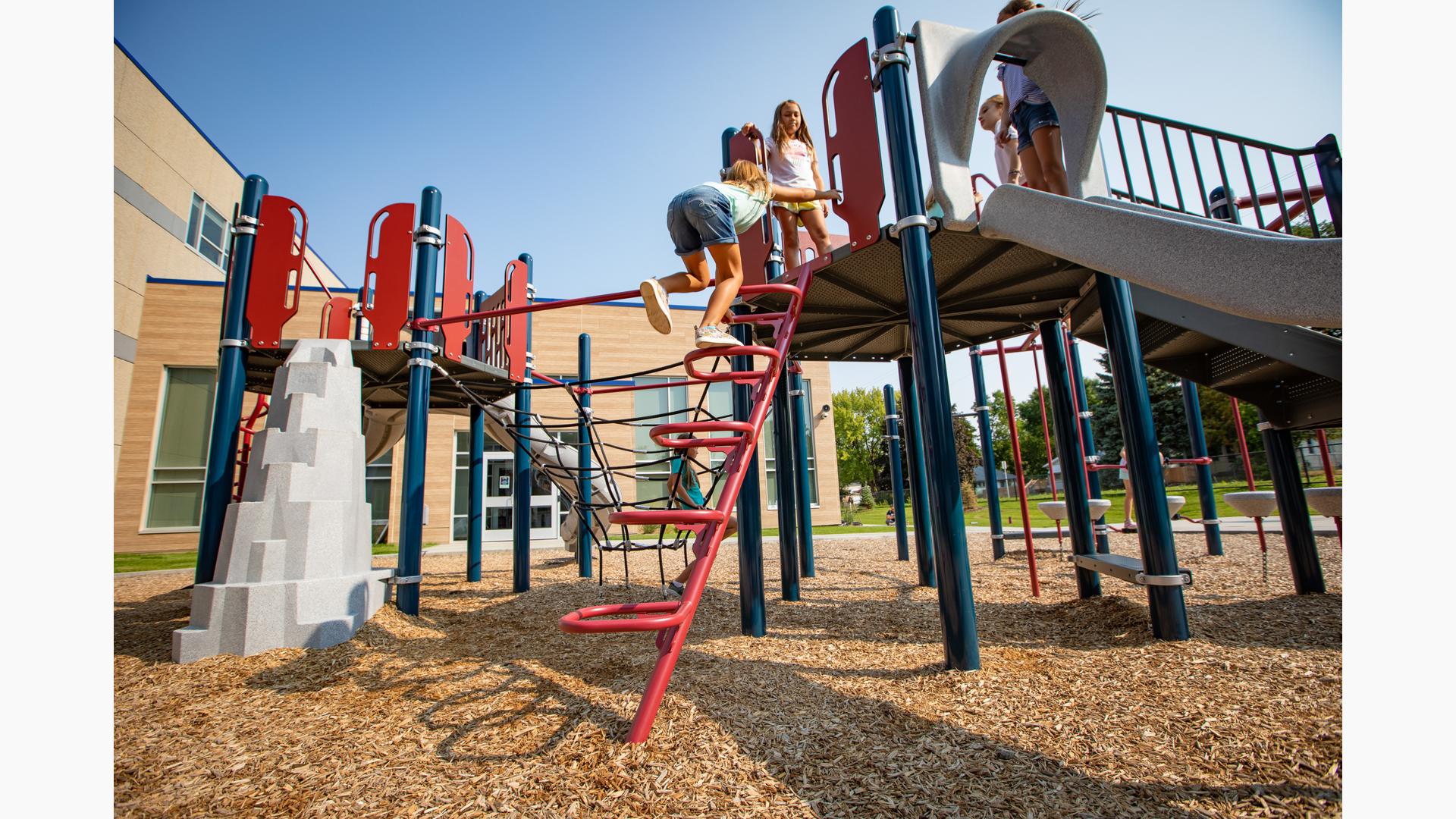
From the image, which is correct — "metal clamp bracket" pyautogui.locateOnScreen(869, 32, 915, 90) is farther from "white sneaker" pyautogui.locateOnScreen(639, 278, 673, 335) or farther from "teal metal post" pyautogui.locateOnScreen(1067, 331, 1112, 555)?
"teal metal post" pyautogui.locateOnScreen(1067, 331, 1112, 555)

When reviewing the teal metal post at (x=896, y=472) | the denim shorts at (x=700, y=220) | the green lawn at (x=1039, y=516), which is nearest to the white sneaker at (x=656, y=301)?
the denim shorts at (x=700, y=220)

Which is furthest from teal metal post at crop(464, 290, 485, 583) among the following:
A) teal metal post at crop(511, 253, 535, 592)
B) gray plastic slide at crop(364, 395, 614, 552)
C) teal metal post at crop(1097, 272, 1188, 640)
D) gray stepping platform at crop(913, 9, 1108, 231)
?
teal metal post at crop(1097, 272, 1188, 640)

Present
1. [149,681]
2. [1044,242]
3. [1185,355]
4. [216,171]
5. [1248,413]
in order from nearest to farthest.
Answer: [1044,242]
[149,681]
[1185,355]
[216,171]
[1248,413]

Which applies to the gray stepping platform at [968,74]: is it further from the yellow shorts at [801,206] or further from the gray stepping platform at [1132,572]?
the gray stepping platform at [1132,572]

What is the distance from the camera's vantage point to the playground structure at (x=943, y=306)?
249cm

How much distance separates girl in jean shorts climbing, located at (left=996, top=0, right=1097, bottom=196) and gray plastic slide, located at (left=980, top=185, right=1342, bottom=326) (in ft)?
3.62

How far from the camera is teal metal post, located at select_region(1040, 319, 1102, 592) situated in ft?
15.9

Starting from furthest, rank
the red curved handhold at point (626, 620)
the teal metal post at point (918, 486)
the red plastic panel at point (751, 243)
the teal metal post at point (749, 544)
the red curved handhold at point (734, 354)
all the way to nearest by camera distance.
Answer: the teal metal post at point (918, 486)
the red plastic panel at point (751, 243)
the teal metal post at point (749, 544)
the red curved handhold at point (734, 354)
the red curved handhold at point (626, 620)

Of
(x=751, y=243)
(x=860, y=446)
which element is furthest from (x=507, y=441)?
(x=860, y=446)

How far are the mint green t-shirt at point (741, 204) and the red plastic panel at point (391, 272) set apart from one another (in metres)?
3.16

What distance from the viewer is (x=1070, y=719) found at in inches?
96.3
